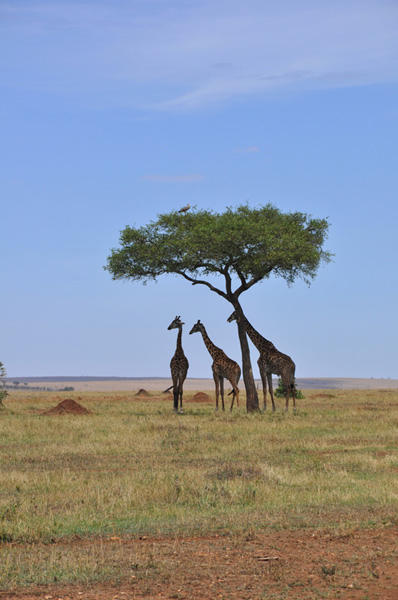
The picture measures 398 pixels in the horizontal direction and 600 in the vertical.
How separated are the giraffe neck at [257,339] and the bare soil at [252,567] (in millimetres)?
22605

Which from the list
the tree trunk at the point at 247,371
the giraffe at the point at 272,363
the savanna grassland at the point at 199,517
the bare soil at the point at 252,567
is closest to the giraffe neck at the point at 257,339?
the giraffe at the point at 272,363

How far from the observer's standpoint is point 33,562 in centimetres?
932

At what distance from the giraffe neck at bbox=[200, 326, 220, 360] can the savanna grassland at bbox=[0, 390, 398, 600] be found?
11.4 metres

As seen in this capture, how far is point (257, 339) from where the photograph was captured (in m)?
33.5

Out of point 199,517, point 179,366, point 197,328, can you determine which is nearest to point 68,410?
point 179,366

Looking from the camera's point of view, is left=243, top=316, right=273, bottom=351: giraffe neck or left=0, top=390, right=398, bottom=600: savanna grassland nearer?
left=0, top=390, right=398, bottom=600: savanna grassland

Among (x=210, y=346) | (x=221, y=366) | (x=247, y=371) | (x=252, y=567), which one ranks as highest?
(x=210, y=346)

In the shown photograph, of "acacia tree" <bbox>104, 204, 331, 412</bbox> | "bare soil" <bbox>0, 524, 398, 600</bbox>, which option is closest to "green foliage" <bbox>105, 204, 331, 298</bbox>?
"acacia tree" <bbox>104, 204, 331, 412</bbox>

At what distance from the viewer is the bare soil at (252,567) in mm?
8188

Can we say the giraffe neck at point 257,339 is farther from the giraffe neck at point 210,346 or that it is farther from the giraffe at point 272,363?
the giraffe neck at point 210,346

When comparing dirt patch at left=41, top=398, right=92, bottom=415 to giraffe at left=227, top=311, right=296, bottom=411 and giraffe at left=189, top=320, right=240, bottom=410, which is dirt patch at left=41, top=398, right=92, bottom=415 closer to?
giraffe at left=189, top=320, right=240, bottom=410

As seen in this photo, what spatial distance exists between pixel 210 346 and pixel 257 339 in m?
2.03

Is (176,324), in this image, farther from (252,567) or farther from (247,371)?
(252,567)

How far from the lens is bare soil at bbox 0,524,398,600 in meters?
8.19
